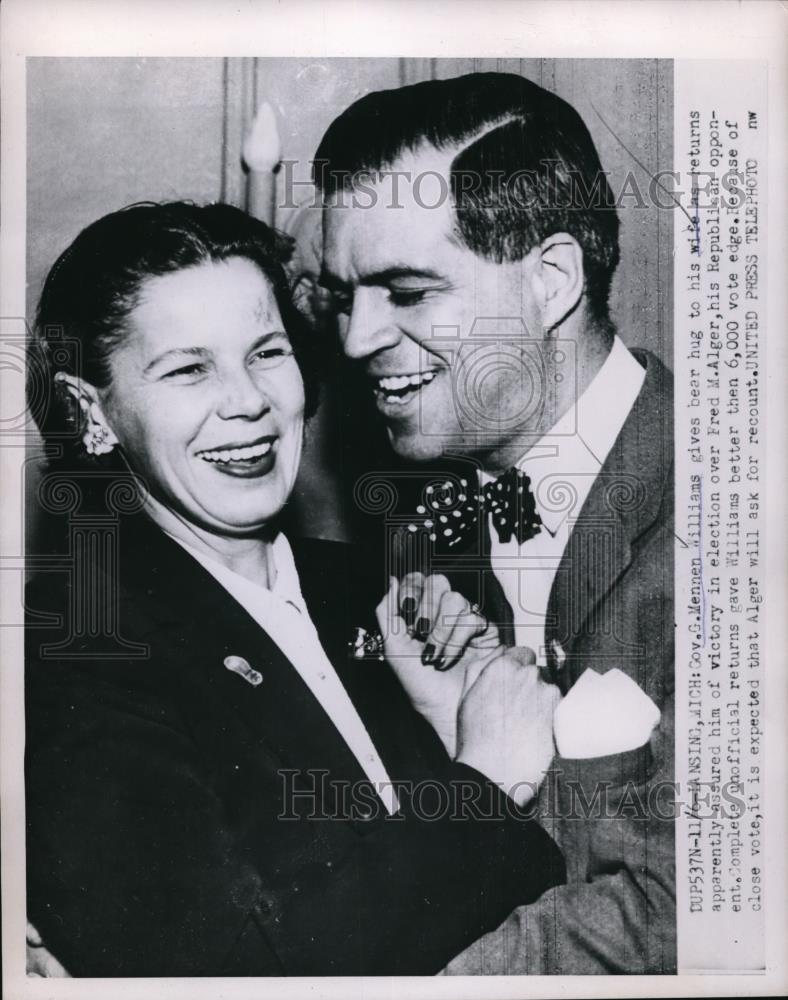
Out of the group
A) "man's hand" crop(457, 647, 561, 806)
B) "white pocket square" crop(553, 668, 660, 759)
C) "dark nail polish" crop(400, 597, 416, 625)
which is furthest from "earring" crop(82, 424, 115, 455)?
"white pocket square" crop(553, 668, 660, 759)

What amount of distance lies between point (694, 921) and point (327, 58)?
4.17 ft

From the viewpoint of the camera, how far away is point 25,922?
1.18 m

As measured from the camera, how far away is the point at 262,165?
1171 millimetres

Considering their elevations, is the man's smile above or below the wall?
below

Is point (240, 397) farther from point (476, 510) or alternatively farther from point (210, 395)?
point (476, 510)

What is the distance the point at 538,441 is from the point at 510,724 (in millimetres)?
382

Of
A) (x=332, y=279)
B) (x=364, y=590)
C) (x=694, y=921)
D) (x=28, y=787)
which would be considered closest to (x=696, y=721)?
(x=694, y=921)

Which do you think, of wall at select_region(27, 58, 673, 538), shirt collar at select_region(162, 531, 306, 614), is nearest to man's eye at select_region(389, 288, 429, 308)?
wall at select_region(27, 58, 673, 538)

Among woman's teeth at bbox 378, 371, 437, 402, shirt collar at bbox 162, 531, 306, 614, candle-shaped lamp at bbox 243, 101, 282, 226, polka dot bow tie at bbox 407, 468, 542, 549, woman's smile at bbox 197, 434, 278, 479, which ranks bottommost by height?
shirt collar at bbox 162, 531, 306, 614

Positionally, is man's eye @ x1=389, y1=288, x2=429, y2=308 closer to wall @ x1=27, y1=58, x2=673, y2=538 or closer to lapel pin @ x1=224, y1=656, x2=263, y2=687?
wall @ x1=27, y1=58, x2=673, y2=538

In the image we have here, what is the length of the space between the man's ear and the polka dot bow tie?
221mm

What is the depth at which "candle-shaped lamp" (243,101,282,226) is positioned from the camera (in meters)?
1.17

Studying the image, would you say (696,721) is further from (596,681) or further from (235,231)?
(235,231)

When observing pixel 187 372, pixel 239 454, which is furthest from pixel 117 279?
pixel 239 454
